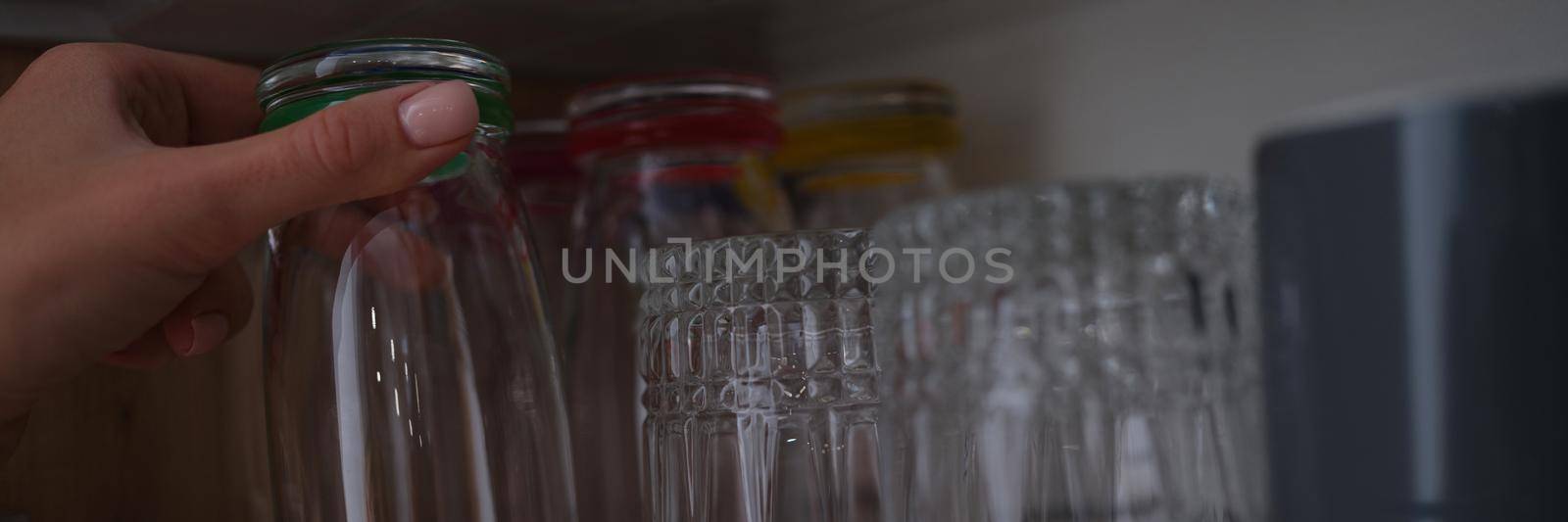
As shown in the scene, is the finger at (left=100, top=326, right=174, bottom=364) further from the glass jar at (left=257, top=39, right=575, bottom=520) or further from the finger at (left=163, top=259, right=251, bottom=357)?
the glass jar at (left=257, top=39, right=575, bottom=520)

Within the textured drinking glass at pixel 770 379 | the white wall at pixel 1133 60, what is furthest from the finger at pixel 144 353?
the white wall at pixel 1133 60

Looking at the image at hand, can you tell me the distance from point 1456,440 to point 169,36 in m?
0.53

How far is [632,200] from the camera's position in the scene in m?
0.55

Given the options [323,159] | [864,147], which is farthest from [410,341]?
[864,147]

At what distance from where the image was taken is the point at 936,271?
285mm

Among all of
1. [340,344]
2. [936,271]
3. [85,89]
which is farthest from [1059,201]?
[85,89]

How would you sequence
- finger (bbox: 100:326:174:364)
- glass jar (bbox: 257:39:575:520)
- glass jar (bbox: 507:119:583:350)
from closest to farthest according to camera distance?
glass jar (bbox: 257:39:575:520) → finger (bbox: 100:326:174:364) → glass jar (bbox: 507:119:583:350)

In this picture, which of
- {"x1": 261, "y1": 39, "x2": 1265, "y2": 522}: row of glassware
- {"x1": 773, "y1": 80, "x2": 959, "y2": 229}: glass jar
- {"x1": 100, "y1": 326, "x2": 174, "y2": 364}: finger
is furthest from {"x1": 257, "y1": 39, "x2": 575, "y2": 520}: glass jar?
{"x1": 773, "y1": 80, "x2": 959, "y2": 229}: glass jar

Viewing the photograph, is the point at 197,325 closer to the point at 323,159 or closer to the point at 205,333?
the point at 205,333

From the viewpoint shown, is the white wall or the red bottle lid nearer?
the white wall

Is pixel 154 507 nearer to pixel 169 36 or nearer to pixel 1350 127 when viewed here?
pixel 169 36

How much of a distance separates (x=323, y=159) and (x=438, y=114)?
36 millimetres

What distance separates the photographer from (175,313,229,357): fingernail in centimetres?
48

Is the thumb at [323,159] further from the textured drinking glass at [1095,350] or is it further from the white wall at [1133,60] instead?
the white wall at [1133,60]
